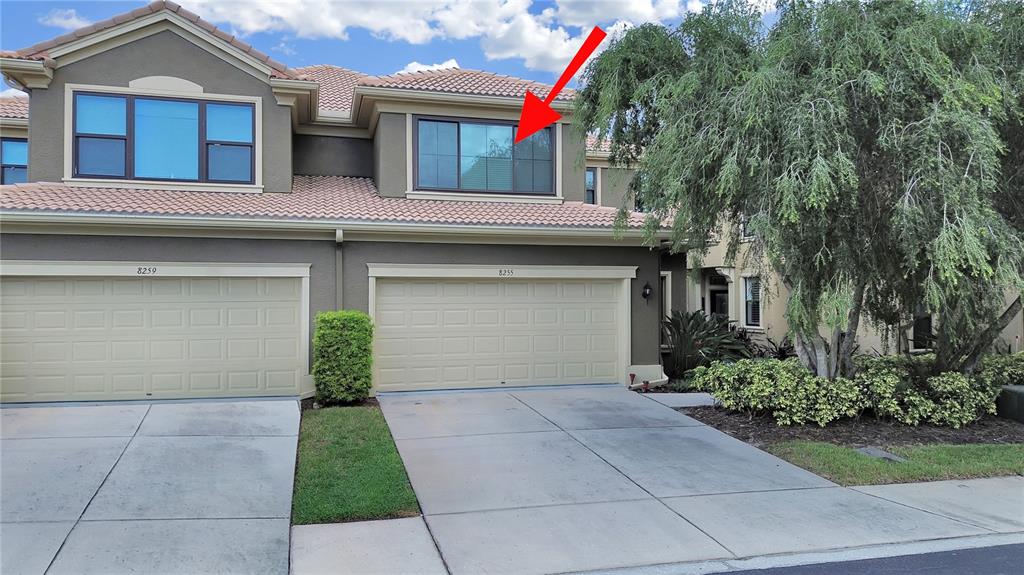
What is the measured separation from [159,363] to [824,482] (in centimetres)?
953

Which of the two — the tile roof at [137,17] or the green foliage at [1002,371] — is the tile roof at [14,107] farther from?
the green foliage at [1002,371]

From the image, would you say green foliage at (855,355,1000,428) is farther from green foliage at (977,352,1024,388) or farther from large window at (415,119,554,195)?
large window at (415,119,554,195)

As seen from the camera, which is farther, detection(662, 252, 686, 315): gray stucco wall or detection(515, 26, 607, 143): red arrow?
detection(662, 252, 686, 315): gray stucco wall

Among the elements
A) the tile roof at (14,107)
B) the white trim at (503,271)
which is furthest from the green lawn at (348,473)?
the tile roof at (14,107)

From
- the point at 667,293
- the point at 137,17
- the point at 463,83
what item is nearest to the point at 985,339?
the point at 667,293

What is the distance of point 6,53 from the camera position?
10.9 metres

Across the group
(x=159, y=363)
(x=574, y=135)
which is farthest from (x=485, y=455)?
(x=159, y=363)

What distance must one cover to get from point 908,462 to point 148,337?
10672 mm

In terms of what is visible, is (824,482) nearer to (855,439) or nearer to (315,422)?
(855,439)

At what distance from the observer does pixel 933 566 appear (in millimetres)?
4715

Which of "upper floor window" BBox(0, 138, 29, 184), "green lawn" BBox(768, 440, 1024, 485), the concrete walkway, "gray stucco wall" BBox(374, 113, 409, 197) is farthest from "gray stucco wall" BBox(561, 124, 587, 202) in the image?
"upper floor window" BBox(0, 138, 29, 184)

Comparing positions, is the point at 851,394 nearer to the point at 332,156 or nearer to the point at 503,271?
the point at 503,271

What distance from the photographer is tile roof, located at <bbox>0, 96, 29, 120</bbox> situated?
45.6 feet

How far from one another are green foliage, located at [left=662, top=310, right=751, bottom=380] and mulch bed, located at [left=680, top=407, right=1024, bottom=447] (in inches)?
148
